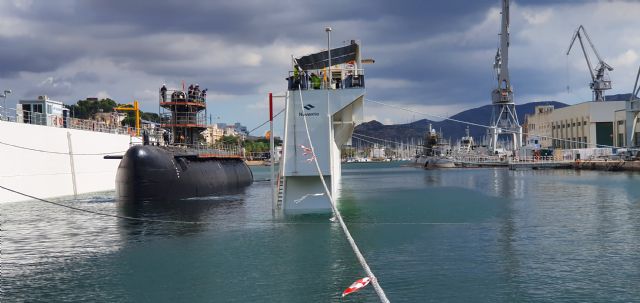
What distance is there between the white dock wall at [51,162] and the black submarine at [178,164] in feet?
18.2

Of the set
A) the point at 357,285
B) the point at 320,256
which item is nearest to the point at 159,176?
the point at 320,256

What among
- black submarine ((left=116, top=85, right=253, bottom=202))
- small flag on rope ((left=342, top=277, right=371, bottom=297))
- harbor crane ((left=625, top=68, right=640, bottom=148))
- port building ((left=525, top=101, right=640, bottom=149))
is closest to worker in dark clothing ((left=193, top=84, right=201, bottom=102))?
black submarine ((left=116, top=85, right=253, bottom=202))

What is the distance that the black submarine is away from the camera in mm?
43219

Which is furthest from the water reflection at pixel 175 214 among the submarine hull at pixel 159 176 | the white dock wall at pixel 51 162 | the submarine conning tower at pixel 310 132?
the white dock wall at pixel 51 162

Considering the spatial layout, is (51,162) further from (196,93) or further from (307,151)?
(307,151)

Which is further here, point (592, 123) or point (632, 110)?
point (592, 123)

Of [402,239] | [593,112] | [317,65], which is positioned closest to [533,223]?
[402,239]

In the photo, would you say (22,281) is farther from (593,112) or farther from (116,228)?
(593,112)

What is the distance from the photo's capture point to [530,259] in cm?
2038

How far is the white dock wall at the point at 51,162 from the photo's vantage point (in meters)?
39.9

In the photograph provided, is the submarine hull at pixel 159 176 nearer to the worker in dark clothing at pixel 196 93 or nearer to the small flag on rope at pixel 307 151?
the worker in dark clothing at pixel 196 93

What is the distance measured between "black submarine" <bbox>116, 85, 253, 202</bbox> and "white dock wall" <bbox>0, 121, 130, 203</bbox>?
5561 mm

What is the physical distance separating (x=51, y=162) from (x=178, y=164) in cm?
1003

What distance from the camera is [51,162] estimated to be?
150 feet
